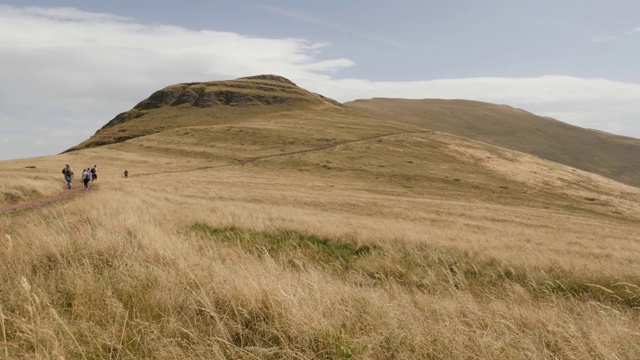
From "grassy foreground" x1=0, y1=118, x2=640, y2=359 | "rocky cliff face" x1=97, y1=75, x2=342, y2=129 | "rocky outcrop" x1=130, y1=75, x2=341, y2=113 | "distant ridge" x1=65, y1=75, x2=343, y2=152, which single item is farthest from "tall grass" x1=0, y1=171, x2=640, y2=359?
"rocky outcrop" x1=130, y1=75, x2=341, y2=113

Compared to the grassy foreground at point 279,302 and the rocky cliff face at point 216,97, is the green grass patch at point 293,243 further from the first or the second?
the rocky cliff face at point 216,97

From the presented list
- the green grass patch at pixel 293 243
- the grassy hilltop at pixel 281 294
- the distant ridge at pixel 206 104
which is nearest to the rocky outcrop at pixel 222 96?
the distant ridge at pixel 206 104

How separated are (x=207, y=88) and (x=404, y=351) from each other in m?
173

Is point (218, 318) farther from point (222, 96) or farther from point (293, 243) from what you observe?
point (222, 96)

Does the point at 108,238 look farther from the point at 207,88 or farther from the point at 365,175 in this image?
the point at 207,88

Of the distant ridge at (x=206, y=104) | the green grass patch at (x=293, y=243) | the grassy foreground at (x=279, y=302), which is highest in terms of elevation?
the distant ridge at (x=206, y=104)

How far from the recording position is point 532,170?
85312 mm

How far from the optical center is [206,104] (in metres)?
151

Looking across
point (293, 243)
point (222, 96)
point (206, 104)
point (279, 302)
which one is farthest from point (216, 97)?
point (279, 302)

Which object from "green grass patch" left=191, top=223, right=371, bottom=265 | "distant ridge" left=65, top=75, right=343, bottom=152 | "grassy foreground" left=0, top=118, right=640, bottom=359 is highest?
"distant ridge" left=65, top=75, right=343, bottom=152

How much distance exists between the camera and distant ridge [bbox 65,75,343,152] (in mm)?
133000

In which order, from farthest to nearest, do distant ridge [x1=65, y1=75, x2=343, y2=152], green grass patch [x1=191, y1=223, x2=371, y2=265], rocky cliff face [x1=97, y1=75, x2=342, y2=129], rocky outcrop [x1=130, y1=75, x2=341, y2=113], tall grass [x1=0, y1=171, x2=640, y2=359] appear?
rocky outcrop [x1=130, y1=75, x2=341, y2=113], rocky cliff face [x1=97, y1=75, x2=342, y2=129], distant ridge [x1=65, y1=75, x2=343, y2=152], green grass patch [x1=191, y1=223, x2=371, y2=265], tall grass [x1=0, y1=171, x2=640, y2=359]

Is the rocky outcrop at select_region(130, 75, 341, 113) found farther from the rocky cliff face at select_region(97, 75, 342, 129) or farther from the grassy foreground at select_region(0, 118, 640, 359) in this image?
the grassy foreground at select_region(0, 118, 640, 359)

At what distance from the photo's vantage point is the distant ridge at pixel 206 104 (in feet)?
436
